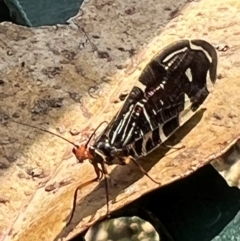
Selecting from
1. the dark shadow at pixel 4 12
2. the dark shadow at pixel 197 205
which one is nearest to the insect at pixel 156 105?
the dark shadow at pixel 197 205

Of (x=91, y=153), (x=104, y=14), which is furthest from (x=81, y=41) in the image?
(x=91, y=153)

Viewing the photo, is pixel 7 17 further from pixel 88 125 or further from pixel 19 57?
pixel 88 125

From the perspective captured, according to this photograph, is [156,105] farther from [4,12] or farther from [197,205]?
[4,12]

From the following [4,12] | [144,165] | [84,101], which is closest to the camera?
[144,165]

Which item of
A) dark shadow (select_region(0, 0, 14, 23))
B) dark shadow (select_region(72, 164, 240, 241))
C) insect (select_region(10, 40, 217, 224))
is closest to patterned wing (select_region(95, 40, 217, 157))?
insect (select_region(10, 40, 217, 224))

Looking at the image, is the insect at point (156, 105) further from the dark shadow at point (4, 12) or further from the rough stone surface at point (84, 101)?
the dark shadow at point (4, 12)

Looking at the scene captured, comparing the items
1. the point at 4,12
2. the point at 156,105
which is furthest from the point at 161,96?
the point at 4,12

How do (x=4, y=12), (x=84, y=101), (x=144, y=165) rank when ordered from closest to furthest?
(x=144, y=165) < (x=84, y=101) < (x=4, y=12)
